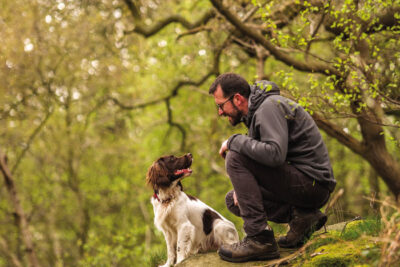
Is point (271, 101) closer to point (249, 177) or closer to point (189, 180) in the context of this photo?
point (249, 177)

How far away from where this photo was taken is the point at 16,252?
1864cm

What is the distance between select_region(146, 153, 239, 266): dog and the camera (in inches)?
183

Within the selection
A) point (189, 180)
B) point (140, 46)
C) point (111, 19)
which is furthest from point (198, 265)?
point (189, 180)

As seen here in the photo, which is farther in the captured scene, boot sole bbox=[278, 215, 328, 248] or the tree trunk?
the tree trunk

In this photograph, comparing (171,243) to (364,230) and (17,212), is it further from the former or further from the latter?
(364,230)

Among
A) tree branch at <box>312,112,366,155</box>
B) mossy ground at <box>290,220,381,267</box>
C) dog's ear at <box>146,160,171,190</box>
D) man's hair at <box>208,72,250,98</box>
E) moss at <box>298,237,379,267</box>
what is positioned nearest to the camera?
mossy ground at <box>290,220,381,267</box>

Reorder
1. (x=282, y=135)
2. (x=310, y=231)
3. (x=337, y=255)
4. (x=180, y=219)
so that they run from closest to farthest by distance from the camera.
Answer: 1. (x=337, y=255)
2. (x=282, y=135)
3. (x=310, y=231)
4. (x=180, y=219)

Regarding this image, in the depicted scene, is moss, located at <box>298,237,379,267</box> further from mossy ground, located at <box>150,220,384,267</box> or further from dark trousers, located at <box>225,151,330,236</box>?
dark trousers, located at <box>225,151,330,236</box>

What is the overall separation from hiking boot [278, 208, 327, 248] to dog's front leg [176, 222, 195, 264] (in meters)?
1.24

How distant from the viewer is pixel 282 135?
3295mm

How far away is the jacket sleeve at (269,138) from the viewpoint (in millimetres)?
3260

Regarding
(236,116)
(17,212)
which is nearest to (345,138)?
(236,116)

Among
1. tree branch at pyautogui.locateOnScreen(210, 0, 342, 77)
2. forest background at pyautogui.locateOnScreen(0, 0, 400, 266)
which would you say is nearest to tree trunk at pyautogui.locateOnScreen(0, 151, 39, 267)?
forest background at pyautogui.locateOnScreen(0, 0, 400, 266)

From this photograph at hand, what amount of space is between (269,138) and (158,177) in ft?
6.13
